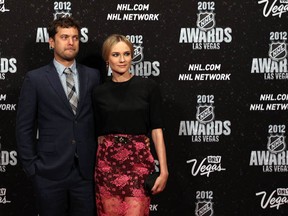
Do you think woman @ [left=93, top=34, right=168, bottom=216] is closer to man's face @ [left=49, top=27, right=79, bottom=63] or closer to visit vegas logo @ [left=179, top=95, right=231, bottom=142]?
man's face @ [left=49, top=27, right=79, bottom=63]

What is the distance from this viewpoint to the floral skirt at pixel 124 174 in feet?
7.96

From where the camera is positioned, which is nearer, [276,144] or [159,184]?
[159,184]

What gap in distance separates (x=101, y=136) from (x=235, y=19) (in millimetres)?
1418

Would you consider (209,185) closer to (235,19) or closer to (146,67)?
(146,67)

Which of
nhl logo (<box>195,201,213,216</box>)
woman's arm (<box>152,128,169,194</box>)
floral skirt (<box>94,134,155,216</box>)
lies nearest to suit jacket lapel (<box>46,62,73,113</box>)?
floral skirt (<box>94,134,155,216</box>)

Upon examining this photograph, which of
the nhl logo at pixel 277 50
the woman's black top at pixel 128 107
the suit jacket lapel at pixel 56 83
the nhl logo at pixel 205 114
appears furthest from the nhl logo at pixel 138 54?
the nhl logo at pixel 277 50

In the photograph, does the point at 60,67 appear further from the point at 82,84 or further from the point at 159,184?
the point at 159,184

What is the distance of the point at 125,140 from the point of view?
2449 mm

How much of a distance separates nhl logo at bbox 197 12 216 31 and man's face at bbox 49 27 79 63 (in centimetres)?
105

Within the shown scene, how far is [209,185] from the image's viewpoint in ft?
10.8

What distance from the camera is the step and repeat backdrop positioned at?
317cm

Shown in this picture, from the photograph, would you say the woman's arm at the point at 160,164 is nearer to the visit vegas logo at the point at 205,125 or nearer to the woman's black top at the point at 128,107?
the woman's black top at the point at 128,107

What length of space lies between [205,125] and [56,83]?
126 centimetres

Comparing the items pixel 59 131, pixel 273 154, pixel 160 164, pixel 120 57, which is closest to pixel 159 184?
pixel 160 164
